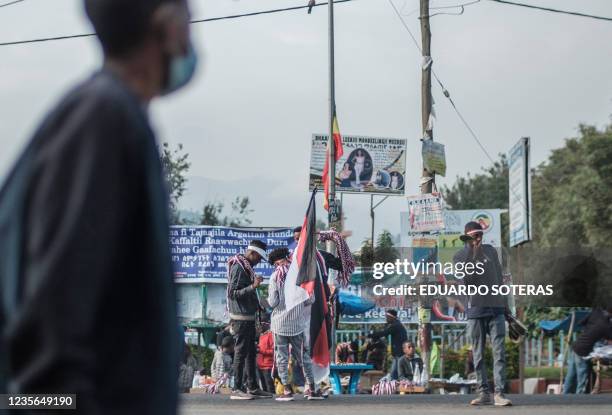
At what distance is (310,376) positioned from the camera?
1494 cm

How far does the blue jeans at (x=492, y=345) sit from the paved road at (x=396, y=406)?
32 centimetres

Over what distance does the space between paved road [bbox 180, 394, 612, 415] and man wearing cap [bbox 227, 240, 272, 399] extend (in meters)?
0.38

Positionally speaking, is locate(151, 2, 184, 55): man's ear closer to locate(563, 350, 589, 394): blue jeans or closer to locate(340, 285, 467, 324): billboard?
locate(563, 350, 589, 394): blue jeans

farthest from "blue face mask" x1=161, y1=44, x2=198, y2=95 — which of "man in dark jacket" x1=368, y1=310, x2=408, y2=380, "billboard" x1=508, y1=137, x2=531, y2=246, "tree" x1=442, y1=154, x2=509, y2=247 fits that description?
"tree" x1=442, y1=154, x2=509, y2=247

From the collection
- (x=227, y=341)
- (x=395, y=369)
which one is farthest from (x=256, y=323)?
(x=395, y=369)

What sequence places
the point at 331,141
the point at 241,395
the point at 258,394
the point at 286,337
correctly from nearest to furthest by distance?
the point at 286,337 → the point at 241,395 → the point at 258,394 → the point at 331,141

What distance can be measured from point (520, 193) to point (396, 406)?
6177 mm

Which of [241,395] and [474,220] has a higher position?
[474,220]

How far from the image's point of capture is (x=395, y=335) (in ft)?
67.6

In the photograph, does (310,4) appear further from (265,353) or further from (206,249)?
(265,353)

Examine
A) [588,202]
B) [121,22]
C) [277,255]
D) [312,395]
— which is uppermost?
[588,202]

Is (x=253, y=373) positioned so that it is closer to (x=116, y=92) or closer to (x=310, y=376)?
(x=310, y=376)

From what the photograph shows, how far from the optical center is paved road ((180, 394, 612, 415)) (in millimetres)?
12617

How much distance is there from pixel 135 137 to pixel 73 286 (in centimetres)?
31
